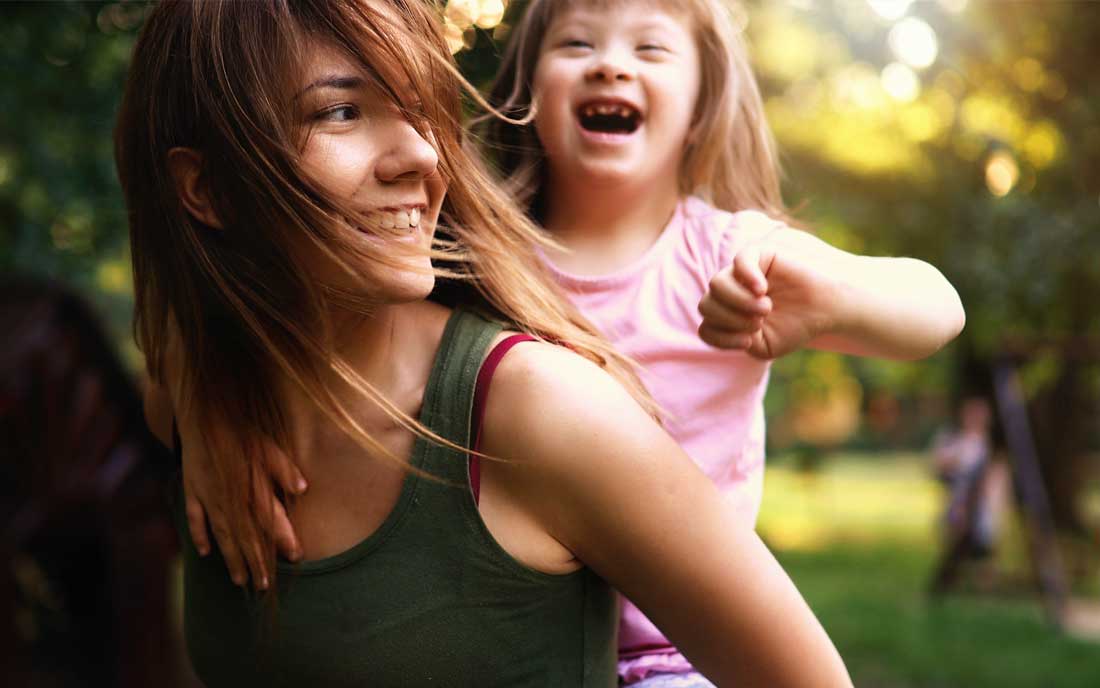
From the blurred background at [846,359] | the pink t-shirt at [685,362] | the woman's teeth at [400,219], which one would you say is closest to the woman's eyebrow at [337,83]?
the woman's teeth at [400,219]

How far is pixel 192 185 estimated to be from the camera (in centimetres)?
152

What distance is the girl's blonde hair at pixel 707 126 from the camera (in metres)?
1.96

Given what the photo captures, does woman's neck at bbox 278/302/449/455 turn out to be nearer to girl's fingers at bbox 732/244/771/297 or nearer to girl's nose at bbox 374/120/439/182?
girl's nose at bbox 374/120/439/182

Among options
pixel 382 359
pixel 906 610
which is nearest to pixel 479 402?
pixel 382 359

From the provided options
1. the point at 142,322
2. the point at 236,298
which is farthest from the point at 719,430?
the point at 142,322

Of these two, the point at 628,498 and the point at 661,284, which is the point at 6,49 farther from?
the point at 628,498

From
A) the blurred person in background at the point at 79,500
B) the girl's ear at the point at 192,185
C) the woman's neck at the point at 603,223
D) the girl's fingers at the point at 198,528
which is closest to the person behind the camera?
the girl's ear at the point at 192,185

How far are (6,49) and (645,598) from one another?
3.55m

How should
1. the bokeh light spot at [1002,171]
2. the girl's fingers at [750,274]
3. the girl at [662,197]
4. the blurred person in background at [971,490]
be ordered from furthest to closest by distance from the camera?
the blurred person in background at [971,490] → the bokeh light spot at [1002,171] → the girl at [662,197] → the girl's fingers at [750,274]

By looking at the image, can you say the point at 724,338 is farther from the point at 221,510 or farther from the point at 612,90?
the point at 221,510

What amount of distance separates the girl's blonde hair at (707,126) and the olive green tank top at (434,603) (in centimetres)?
56

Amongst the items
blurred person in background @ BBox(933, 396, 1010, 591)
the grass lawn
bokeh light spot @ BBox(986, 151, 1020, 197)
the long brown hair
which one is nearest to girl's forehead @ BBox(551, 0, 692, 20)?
the long brown hair

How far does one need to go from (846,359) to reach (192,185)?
576 inches

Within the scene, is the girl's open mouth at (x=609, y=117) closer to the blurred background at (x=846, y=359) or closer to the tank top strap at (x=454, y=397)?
the blurred background at (x=846, y=359)
